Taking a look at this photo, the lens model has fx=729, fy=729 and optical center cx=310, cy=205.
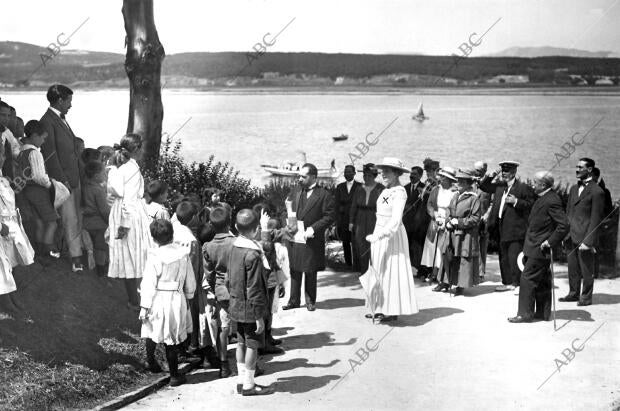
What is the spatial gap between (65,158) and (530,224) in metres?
5.46

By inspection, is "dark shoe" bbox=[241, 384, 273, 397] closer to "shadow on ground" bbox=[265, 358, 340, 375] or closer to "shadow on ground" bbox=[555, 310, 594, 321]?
"shadow on ground" bbox=[265, 358, 340, 375]

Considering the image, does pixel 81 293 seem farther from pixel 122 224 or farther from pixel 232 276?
pixel 232 276

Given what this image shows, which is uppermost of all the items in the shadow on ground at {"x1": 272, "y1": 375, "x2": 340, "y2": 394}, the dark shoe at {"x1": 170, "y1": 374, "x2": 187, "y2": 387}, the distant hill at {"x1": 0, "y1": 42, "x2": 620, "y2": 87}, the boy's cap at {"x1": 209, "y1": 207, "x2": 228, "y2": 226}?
the distant hill at {"x1": 0, "y1": 42, "x2": 620, "y2": 87}

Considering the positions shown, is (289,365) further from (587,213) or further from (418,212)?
(418,212)

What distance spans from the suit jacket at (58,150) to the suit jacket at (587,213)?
6.32m

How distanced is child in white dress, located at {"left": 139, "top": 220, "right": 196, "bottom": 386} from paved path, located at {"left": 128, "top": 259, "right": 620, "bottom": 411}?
469 mm

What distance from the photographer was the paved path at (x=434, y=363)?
6.18 meters

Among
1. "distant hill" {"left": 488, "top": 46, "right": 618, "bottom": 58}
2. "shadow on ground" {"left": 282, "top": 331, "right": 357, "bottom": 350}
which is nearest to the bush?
"shadow on ground" {"left": 282, "top": 331, "right": 357, "bottom": 350}

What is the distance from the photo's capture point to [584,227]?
31.0ft

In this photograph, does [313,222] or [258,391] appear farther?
[313,222]

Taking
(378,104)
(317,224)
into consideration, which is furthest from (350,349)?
(378,104)

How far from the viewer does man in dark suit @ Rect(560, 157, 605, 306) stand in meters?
9.30

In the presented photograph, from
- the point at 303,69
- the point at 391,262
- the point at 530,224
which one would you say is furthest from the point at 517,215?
the point at 303,69

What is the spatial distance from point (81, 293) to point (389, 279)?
352 cm
